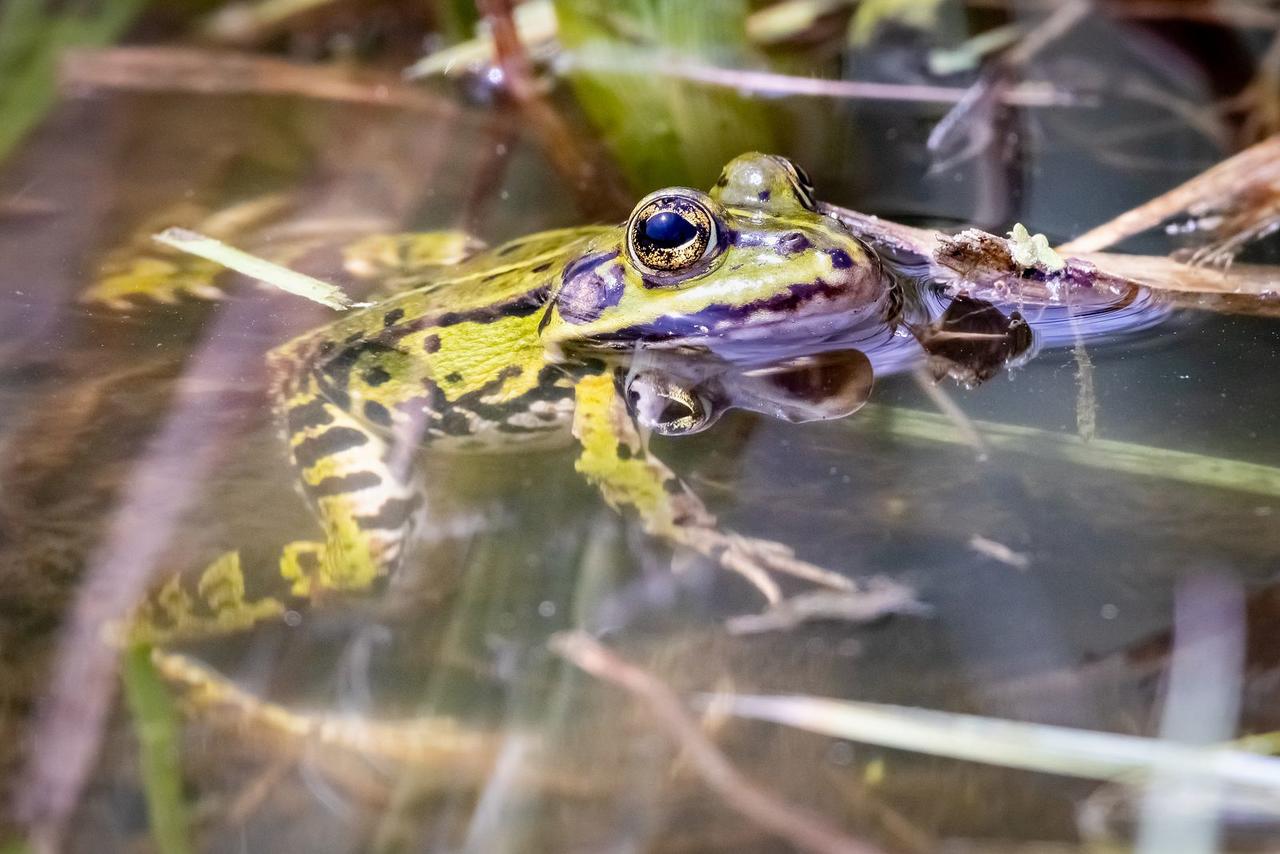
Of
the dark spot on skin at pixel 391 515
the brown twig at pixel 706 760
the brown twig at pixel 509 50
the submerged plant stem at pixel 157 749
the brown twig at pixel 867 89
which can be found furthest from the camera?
the brown twig at pixel 509 50

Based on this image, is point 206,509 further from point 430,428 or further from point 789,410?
point 789,410

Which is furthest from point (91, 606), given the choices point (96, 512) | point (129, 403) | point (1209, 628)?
point (1209, 628)

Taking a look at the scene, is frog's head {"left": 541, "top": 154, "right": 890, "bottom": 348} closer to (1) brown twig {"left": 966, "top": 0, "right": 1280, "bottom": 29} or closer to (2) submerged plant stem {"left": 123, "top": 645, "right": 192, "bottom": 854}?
(2) submerged plant stem {"left": 123, "top": 645, "right": 192, "bottom": 854}

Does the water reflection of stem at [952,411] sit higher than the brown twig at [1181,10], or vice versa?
the brown twig at [1181,10]

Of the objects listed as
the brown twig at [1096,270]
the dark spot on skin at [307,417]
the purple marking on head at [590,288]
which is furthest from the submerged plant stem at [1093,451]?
the dark spot on skin at [307,417]

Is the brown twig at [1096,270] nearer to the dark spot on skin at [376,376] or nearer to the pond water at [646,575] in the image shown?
the pond water at [646,575]

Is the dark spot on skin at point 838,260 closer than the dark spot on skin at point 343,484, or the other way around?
the dark spot on skin at point 838,260
